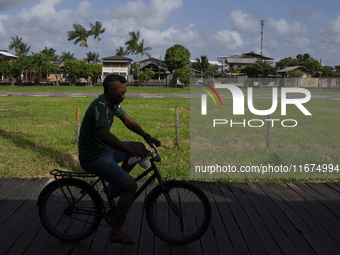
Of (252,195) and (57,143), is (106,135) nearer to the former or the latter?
(252,195)

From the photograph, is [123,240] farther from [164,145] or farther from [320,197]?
[164,145]

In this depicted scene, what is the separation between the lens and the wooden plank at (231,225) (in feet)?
11.9

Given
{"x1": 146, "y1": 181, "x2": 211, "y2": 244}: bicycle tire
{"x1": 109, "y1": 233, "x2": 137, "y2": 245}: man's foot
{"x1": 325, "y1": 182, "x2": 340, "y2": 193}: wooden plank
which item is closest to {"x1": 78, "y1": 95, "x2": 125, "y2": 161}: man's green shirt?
{"x1": 146, "y1": 181, "x2": 211, "y2": 244}: bicycle tire

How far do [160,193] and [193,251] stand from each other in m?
0.73

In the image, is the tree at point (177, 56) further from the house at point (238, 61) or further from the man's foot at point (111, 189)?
the man's foot at point (111, 189)

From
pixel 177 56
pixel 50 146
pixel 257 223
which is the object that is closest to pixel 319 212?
pixel 257 223

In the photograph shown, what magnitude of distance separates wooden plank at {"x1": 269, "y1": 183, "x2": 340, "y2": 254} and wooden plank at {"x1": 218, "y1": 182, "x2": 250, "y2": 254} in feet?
2.60

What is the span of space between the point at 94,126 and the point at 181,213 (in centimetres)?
131

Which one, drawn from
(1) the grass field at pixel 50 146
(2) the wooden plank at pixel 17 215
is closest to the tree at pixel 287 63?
(1) the grass field at pixel 50 146

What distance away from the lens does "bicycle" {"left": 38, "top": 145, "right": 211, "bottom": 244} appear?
11.4ft

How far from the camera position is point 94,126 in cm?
329

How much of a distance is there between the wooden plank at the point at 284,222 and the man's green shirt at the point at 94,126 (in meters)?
2.42

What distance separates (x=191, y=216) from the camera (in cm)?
343

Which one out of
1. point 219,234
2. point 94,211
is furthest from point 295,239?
point 94,211
